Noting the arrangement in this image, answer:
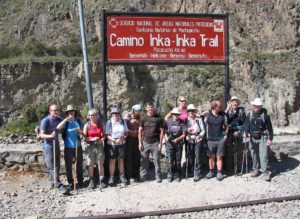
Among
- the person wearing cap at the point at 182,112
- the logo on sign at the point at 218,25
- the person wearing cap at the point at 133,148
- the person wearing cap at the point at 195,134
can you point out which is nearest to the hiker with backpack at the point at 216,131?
the person wearing cap at the point at 195,134

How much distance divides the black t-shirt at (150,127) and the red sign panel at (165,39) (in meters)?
1.61

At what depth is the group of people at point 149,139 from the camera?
344 inches

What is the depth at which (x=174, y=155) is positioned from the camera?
924 cm

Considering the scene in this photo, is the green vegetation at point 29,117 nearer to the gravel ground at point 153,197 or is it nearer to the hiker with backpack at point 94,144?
the gravel ground at point 153,197

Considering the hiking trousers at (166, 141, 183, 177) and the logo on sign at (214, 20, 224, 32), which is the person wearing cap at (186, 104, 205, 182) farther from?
the logo on sign at (214, 20, 224, 32)

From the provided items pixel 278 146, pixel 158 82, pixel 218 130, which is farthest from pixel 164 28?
pixel 158 82

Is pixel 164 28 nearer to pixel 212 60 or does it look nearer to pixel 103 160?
pixel 212 60

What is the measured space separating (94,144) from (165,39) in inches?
121

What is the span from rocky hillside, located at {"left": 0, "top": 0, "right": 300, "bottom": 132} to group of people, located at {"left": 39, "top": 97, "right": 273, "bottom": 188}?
21677 millimetres

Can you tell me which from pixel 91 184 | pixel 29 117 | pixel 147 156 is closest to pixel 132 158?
pixel 147 156

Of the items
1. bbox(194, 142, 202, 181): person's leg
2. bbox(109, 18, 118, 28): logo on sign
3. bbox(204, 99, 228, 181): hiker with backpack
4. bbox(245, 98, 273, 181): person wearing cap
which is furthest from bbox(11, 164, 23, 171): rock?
bbox(245, 98, 273, 181): person wearing cap

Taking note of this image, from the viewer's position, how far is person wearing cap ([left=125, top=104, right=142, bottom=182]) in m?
9.17

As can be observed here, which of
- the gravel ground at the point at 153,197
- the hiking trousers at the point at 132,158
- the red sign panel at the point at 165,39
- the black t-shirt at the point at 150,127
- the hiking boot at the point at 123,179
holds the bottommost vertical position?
the gravel ground at the point at 153,197

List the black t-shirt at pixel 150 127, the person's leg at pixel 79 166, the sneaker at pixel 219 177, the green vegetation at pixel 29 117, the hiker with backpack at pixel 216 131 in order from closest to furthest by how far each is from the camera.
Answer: the person's leg at pixel 79 166 < the black t-shirt at pixel 150 127 < the hiker with backpack at pixel 216 131 < the sneaker at pixel 219 177 < the green vegetation at pixel 29 117
